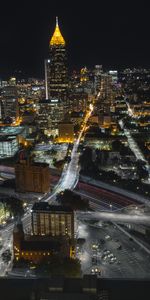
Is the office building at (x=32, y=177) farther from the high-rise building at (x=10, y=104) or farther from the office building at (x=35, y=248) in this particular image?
the high-rise building at (x=10, y=104)

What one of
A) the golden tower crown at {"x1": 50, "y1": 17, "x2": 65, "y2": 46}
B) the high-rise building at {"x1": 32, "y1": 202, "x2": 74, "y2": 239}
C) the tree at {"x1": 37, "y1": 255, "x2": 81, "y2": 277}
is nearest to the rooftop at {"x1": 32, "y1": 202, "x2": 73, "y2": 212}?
the high-rise building at {"x1": 32, "y1": 202, "x2": 74, "y2": 239}

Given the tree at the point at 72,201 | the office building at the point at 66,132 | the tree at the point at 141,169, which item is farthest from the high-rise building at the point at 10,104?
the tree at the point at 72,201

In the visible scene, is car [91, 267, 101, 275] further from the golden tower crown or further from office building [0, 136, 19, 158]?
the golden tower crown

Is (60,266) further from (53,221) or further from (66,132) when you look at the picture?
(66,132)

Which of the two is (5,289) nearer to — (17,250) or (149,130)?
(17,250)

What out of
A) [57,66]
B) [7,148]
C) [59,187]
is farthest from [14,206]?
[57,66]

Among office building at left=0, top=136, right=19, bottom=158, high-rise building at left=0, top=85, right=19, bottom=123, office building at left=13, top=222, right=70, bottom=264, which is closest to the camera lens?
office building at left=13, top=222, right=70, bottom=264

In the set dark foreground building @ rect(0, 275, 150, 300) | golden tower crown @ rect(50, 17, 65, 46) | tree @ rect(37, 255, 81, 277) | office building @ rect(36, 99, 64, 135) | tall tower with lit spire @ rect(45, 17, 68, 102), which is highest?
golden tower crown @ rect(50, 17, 65, 46)
